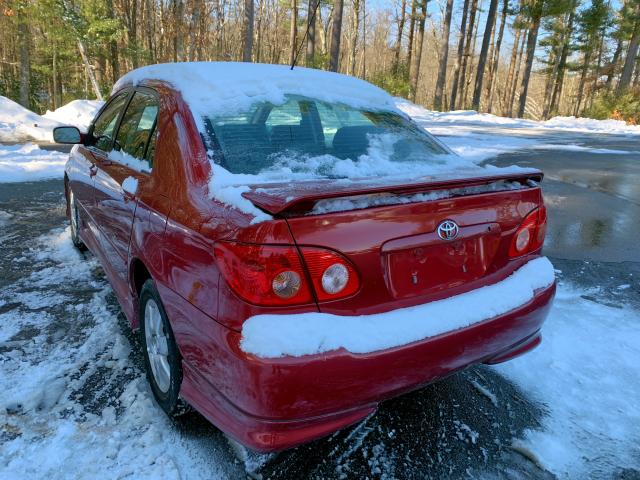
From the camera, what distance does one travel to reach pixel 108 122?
12.1 ft

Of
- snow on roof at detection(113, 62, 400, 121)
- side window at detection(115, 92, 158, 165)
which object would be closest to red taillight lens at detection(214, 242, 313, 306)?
snow on roof at detection(113, 62, 400, 121)

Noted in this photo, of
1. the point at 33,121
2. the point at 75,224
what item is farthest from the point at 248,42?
the point at 75,224

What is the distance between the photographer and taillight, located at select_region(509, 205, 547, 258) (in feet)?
7.54

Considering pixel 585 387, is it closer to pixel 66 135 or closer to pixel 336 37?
pixel 66 135

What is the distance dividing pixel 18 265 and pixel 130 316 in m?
2.26

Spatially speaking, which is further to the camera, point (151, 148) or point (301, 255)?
point (151, 148)

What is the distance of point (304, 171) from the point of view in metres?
2.28

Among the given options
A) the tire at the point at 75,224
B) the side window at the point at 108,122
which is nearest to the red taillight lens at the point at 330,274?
the side window at the point at 108,122

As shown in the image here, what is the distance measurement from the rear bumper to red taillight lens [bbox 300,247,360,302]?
0.21 m

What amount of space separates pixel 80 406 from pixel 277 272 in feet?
4.98

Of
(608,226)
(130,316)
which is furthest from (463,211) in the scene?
(608,226)

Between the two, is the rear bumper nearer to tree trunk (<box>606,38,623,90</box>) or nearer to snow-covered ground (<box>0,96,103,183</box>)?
snow-covered ground (<box>0,96,103,183</box>)

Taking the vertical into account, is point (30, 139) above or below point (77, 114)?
below

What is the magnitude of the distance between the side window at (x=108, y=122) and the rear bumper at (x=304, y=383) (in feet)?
6.87
